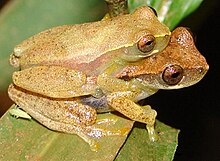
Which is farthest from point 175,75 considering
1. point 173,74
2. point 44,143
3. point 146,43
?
point 44,143

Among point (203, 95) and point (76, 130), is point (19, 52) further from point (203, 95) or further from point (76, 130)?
point (203, 95)

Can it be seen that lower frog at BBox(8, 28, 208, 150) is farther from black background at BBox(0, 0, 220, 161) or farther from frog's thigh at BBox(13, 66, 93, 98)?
black background at BBox(0, 0, 220, 161)

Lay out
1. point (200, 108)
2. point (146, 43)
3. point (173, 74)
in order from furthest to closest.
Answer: point (200, 108)
point (173, 74)
point (146, 43)

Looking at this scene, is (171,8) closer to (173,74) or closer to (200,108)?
(173,74)

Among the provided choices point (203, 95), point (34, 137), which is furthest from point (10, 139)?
point (203, 95)

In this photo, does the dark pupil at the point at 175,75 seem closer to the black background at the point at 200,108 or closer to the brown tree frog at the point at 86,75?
the brown tree frog at the point at 86,75

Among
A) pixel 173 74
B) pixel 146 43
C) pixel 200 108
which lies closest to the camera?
pixel 146 43

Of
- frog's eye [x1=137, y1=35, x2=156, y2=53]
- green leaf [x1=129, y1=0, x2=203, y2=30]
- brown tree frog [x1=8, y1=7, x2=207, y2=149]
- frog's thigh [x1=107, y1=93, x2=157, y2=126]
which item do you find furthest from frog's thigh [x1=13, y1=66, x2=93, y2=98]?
green leaf [x1=129, y1=0, x2=203, y2=30]
